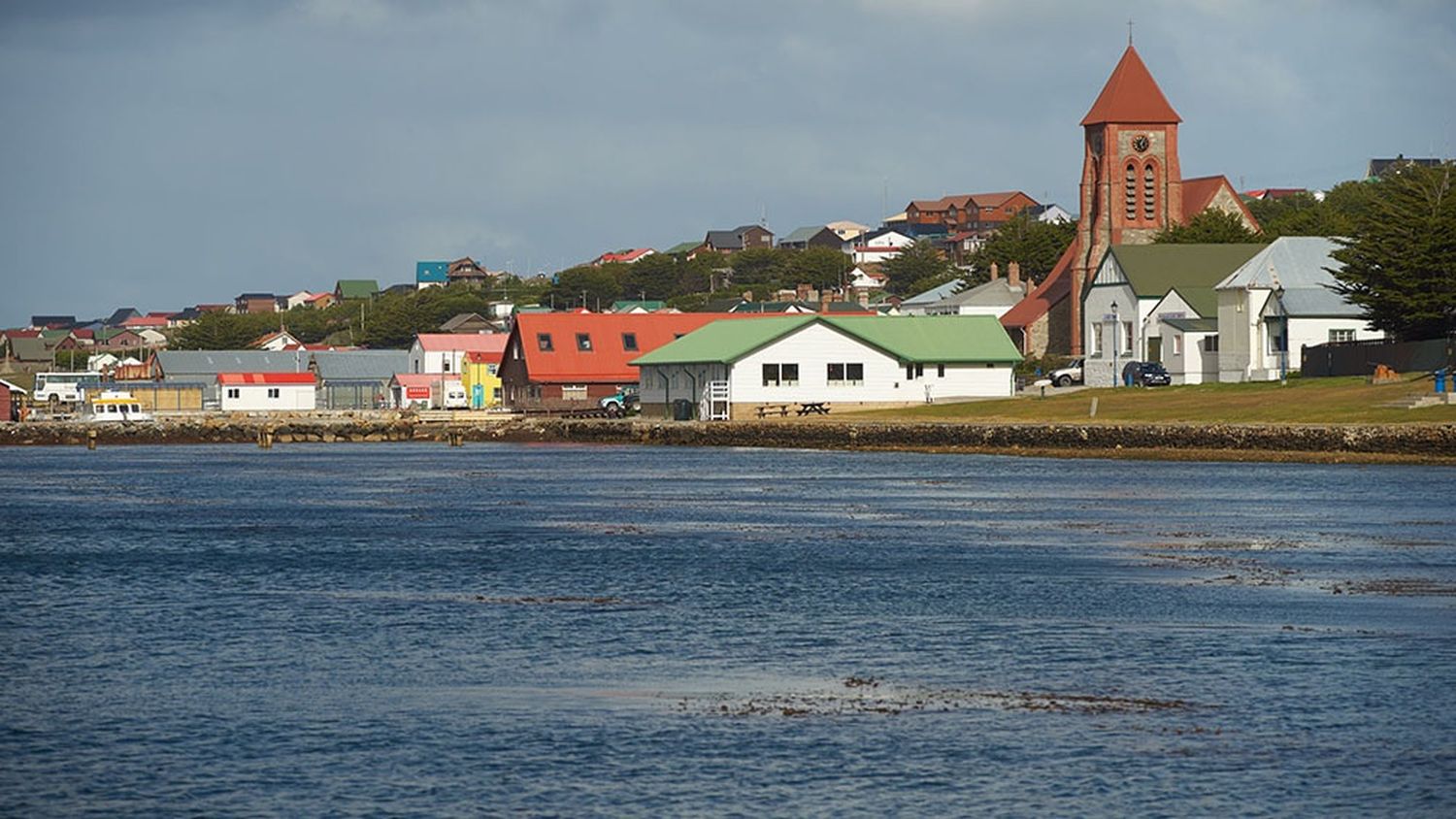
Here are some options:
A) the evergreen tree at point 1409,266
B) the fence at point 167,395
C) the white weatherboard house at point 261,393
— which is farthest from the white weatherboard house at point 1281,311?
the fence at point 167,395

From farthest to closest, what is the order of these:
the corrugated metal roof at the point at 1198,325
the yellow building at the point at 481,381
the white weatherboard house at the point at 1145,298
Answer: the yellow building at the point at 481,381
the white weatherboard house at the point at 1145,298
the corrugated metal roof at the point at 1198,325

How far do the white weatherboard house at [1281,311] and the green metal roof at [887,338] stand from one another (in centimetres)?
1261

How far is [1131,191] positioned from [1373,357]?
5613cm

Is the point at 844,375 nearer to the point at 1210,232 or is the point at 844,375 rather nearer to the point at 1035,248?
the point at 1210,232

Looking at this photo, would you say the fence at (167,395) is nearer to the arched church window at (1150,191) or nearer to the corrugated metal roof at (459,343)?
the corrugated metal roof at (459,343)

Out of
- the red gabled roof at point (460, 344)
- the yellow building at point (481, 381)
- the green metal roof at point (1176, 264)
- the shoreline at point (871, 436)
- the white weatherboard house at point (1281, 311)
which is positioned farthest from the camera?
the red gabled roof at point (460, 344)

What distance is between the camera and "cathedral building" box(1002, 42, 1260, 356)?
136625mm

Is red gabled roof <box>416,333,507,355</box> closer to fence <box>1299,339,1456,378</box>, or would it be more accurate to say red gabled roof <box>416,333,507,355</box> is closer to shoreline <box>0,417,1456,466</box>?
shoreline <box>0,417,1456,466</box>

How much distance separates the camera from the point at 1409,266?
270ft

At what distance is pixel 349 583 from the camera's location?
37.0 m

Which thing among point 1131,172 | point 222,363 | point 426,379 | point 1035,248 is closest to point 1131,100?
point 1131,172

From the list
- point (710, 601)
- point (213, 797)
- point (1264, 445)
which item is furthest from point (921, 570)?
A: point (1264, 445)

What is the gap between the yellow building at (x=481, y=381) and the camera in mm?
143875

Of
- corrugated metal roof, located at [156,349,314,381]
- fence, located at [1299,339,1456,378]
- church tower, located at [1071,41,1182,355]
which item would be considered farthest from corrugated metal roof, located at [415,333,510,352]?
fence, located at [1299,339,1456,378]
